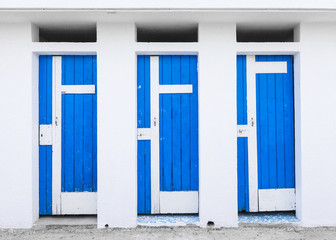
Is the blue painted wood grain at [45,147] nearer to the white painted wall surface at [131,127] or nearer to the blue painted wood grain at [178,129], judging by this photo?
the white painted wall surface at [131,127]

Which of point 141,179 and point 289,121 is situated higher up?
point 289,121

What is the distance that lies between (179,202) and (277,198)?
151 cm

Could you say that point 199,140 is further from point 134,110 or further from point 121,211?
point 121,211

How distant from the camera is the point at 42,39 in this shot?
217 inches

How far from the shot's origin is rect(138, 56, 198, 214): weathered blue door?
4.87 m

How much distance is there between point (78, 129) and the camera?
4.88 meters

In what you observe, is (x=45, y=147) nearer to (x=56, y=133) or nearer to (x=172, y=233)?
(x=56, y=133)

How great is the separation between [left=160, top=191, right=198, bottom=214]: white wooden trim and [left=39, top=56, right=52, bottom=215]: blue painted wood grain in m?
1.74

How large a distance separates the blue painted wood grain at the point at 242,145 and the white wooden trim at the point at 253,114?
0.20 feet

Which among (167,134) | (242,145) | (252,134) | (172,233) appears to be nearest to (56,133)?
(167,134)

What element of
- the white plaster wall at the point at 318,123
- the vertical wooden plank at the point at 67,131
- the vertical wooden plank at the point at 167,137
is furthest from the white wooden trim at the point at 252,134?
the vertical wooden plank at the point at 67,131
